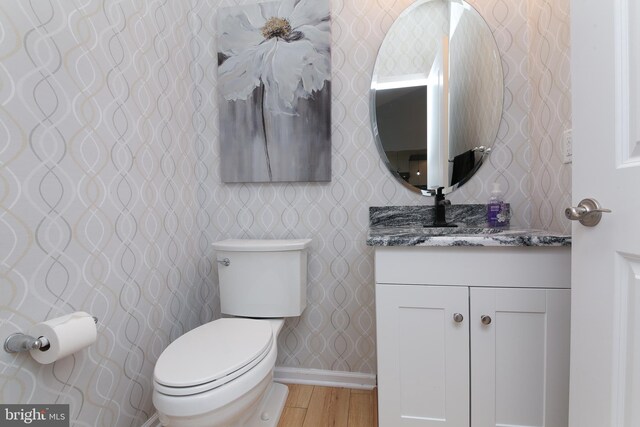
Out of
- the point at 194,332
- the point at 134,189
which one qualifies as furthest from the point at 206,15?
the point at 194,332

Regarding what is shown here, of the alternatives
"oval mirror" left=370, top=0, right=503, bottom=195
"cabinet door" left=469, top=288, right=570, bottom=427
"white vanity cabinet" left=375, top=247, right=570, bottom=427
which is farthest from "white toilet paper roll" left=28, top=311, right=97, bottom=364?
"oval mirror" left=370, top=0, right=503, bottom=195

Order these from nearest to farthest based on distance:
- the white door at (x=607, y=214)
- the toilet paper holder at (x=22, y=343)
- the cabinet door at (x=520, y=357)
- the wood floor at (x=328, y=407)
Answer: the white door at (x=607, y=214), the toilet paper holder at (x=22, y=343), the cabinet door at (x=520, y=357), the wood floor at (x=328, y=407)

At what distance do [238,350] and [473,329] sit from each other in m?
0.79

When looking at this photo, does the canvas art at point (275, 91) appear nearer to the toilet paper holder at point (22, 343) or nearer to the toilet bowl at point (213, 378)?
the toilet bowl at point (213, 378)

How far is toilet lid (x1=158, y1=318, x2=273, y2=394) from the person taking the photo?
2.68 feet

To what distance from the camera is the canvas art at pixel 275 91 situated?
1378mm

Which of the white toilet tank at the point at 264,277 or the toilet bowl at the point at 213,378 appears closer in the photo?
the toilet bowl at the point at 213,378

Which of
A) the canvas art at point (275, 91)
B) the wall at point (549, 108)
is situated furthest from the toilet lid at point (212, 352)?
the wall at point (549, 108)

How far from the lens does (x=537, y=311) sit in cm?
89

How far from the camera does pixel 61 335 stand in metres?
0.74

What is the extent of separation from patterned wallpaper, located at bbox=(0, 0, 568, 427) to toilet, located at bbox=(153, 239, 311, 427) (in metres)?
0.19

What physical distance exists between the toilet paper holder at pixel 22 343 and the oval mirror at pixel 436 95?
137 cm

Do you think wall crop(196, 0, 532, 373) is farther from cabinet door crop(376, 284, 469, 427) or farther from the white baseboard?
cabinet door crop(376, 284, 469, 427)

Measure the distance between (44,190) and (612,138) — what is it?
4.79 ft
